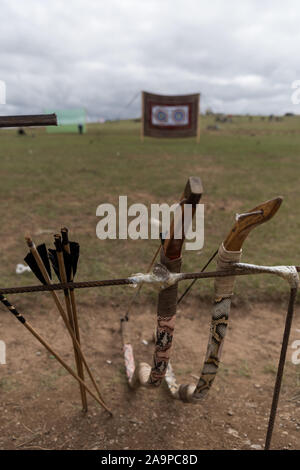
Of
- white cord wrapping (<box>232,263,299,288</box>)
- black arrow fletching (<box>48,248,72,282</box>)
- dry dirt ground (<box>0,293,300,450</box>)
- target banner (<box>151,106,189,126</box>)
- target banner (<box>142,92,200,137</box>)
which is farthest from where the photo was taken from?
target banner (<box>151,106,189,126</box>)

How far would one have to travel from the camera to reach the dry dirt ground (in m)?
2.72

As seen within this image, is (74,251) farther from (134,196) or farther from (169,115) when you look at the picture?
(169,115)

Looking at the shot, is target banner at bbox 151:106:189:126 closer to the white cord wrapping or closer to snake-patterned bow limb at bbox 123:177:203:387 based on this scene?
snake-patterned bow limb at bbox 123:177:203:387

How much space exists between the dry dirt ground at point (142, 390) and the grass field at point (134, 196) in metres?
0.58

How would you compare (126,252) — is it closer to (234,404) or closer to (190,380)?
(190,380)

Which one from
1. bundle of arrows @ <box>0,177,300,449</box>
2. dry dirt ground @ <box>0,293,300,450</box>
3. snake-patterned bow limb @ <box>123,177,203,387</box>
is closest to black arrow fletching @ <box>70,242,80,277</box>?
bundle of arrows @ <box>0,177,300,449</box>

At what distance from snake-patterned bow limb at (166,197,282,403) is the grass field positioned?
218cm

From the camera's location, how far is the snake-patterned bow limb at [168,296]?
65.9 inches

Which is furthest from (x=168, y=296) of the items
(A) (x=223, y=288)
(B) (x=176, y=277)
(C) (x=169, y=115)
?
(C) (x=169, y=115)

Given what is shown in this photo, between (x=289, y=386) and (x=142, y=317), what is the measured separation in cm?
184

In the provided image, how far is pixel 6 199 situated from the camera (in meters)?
8.88

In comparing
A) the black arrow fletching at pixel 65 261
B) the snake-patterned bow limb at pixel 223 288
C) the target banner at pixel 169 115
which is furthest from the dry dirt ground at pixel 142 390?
the target banner at pixel 169 115
